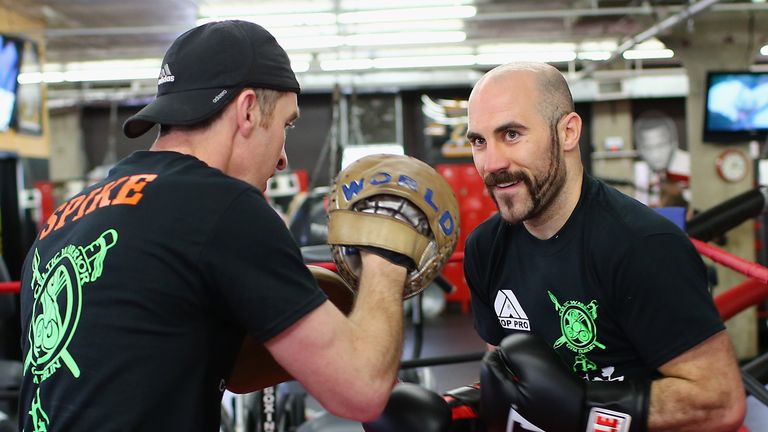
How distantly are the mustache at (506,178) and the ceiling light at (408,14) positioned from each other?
5260 millimetres

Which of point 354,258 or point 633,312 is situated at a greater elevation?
point 354,258

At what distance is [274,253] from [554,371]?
567 mm

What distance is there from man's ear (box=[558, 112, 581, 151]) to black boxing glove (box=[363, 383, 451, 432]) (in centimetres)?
63

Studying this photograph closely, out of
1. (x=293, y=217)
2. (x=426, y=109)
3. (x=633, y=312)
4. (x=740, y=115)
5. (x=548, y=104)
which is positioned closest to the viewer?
(x=633, y=312)

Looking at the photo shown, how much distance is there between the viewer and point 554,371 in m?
1.26

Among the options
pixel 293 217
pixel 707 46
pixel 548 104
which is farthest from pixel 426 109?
pixel 548 104

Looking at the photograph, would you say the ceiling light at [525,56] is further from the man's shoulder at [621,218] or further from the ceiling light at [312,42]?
the man's shoulder at [621,218]

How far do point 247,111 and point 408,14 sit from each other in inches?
229

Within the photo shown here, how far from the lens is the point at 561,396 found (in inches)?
49.4

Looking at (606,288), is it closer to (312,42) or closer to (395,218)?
(395,218)

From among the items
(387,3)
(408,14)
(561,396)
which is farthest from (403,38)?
(561,396)

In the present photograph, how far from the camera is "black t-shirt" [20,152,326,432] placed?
1.03 m

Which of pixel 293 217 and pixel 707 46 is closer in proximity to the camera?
pixel 293 217

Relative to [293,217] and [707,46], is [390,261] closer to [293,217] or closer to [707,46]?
[293,217]
